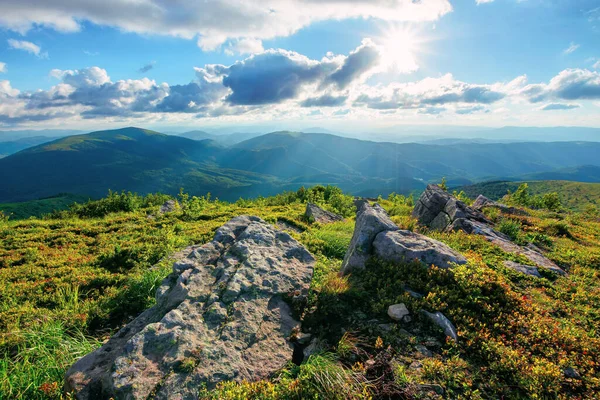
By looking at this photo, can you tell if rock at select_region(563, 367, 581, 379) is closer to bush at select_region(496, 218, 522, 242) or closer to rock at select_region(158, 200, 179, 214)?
bush at select_region(496, 218, 522, 242)

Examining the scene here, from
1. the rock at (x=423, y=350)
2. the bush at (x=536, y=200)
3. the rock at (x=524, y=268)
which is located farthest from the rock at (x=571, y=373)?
the bush at (x=536, y=200)

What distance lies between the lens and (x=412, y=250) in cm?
978

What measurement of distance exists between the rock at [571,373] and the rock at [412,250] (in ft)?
11.7

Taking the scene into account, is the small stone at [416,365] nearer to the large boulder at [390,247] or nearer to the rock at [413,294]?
the rock at [413,294]

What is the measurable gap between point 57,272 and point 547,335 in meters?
17.5

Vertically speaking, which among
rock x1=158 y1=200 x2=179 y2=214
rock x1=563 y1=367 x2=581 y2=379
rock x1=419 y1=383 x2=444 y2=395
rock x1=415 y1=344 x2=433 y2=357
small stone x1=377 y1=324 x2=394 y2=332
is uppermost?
rock x1=158 y1=200 x2=179 y2=214

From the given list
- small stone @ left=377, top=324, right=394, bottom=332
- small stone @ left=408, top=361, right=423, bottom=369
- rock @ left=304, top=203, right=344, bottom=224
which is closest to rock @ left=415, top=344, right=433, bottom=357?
small stone @ left=408, top=361, right=423, bottom=369

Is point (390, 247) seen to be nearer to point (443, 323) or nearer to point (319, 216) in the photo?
point (443, 323)

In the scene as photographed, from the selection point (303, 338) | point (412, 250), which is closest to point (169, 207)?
point (303, 338)

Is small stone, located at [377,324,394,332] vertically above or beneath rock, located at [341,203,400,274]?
beneath

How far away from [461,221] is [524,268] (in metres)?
5.07

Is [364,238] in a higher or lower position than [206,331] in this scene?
higher

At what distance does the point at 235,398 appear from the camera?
523cm

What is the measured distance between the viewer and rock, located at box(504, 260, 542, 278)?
11.3 m
